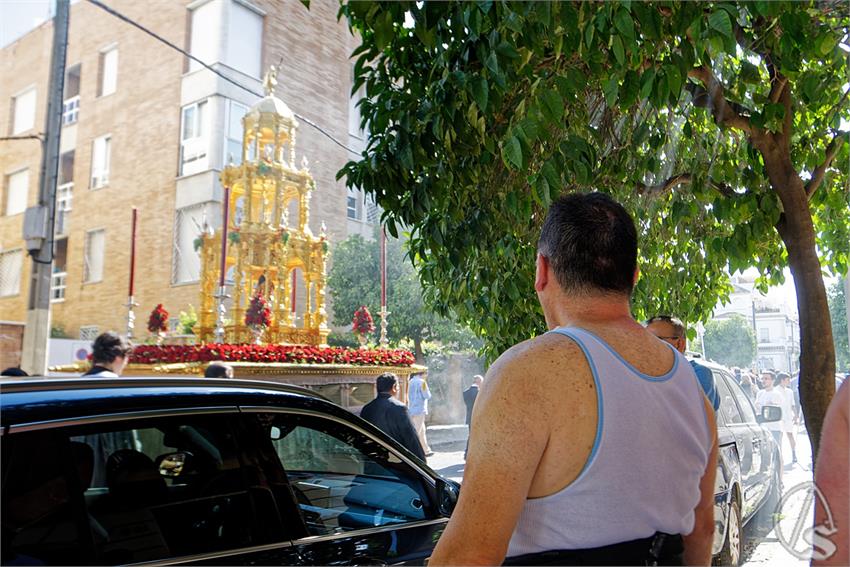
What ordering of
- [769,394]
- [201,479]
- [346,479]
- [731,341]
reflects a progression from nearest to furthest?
[201,479] → [346,479] → [769,394] → [731,341]

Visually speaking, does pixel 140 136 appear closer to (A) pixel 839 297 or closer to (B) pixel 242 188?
(B) pixel 242 188

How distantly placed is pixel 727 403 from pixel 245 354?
548cm

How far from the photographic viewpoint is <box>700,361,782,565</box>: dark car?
466 cm

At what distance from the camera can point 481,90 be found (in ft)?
7.74

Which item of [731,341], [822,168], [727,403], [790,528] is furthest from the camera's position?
[731,341]

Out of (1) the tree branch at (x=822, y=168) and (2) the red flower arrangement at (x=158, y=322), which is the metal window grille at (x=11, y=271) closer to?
(2) the red flower arrangement at (x=158, y=322)

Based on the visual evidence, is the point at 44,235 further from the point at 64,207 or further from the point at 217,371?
the point at 64,207

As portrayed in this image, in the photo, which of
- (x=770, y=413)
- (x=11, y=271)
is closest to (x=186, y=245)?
(x=11, y=271)

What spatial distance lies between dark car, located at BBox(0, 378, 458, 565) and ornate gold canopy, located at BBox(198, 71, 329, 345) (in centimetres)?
796

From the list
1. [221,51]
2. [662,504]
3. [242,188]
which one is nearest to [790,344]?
[662,504]

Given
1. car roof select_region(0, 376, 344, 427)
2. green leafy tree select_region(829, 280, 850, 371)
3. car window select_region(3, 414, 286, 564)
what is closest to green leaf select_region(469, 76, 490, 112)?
car roof select_region(0, 376, 344, 427)

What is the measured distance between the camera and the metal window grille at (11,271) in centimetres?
931

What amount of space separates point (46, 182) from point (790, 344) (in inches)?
308

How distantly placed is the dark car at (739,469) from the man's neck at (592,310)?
3.37m
